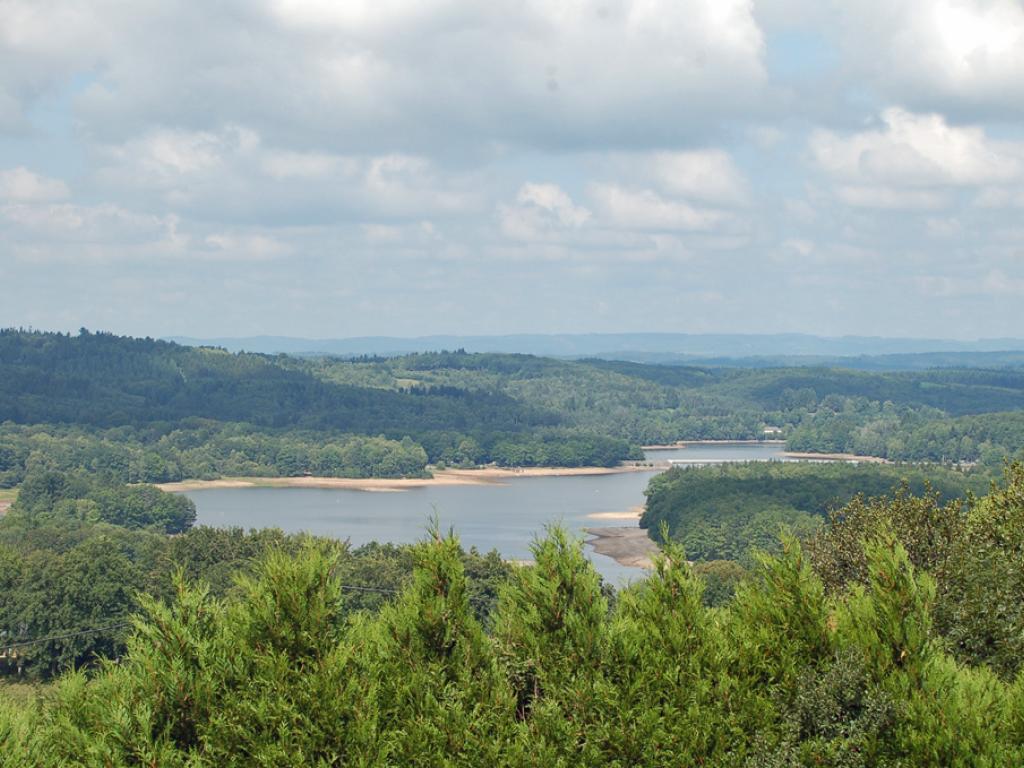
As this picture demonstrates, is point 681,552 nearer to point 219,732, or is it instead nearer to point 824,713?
point 824,713

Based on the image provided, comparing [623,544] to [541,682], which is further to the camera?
[623,544]

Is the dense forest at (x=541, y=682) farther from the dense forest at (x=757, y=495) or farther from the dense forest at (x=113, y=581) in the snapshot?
the dense forest at (x=757, y=495)

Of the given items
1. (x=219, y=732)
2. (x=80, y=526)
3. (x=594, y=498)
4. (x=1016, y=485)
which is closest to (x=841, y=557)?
(x=1016, y=485)

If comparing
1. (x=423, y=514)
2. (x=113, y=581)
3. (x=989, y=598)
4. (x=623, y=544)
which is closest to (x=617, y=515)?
(x=423, y=514)

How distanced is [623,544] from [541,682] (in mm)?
115260

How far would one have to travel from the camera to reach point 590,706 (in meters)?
22.3

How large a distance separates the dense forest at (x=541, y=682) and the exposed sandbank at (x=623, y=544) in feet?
321

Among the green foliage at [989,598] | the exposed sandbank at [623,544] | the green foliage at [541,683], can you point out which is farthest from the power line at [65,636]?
the exposed sandbank at [623,544]

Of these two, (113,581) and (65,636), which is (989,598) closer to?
(65,636)

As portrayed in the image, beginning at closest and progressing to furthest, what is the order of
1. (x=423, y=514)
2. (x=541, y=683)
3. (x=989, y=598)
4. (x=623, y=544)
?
1. (x=541, y=683)
2. (x=989, y=598)
3. (x=623, y=544)
4. (x=423, y=514)

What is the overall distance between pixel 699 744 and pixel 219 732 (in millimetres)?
7545

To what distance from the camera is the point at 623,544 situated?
450 feet

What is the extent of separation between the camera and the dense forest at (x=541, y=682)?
68.1 feet

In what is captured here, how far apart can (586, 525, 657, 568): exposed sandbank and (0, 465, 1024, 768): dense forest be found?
97952 millimetres
